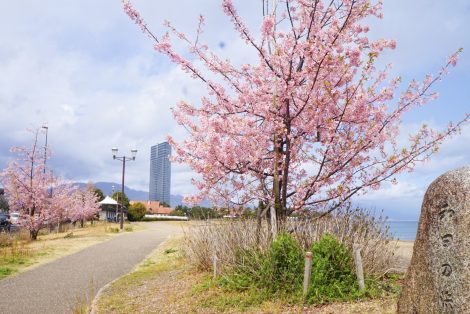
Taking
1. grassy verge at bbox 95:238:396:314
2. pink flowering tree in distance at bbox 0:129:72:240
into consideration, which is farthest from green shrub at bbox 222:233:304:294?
pink flowering tree in distance at bbox 0:129:72:240

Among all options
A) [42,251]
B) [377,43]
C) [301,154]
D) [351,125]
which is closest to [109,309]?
[301,154]

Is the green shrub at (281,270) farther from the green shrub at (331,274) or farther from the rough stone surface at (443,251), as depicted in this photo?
the rough stone surface at (443,251)

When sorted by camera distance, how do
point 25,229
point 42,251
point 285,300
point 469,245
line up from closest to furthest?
point 469,245 → point 285,300 → point 42,251 → point 25,229

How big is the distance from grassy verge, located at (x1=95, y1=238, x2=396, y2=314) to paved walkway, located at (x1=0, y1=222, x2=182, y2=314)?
872 mm

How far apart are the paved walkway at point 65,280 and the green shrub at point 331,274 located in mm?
5122

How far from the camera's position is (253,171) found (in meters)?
10.4

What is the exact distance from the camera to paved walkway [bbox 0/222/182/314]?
34.6ft

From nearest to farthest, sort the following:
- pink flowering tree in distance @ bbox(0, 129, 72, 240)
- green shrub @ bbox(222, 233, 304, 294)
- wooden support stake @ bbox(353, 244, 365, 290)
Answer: wooden support stake @ bbox(353, 244, 365, 290), green shrub @ bbox(222, 233, 304, 294), pink flowering tree in distance @ bbox(0, 129, 72, 240)

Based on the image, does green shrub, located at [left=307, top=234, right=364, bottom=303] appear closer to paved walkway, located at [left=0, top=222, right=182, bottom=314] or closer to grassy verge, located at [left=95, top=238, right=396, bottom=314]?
grassy verge, located at [left=95, top=238, right=396, bottom=314]

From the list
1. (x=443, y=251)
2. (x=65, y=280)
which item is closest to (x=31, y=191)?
(x=65, y=280)

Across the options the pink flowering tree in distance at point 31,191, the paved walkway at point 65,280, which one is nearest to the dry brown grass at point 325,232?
the paved walkway at point 65,280

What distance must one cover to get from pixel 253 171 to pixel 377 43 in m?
3.88

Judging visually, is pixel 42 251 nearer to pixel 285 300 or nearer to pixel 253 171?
pixel 253 171

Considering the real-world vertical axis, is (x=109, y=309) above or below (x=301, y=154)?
below
